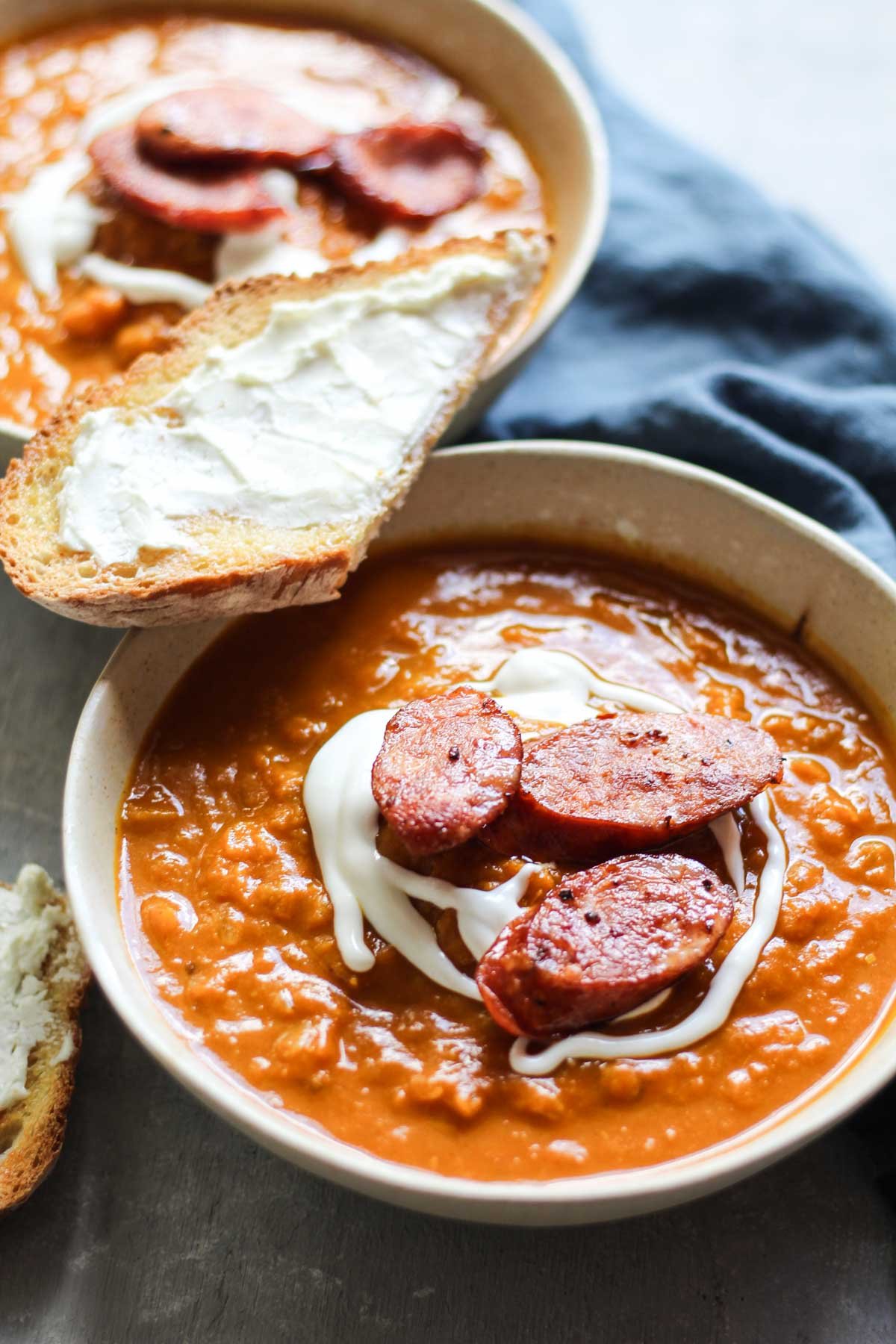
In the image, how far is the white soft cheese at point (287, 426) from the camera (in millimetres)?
3188

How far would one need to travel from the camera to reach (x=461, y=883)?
2.84m

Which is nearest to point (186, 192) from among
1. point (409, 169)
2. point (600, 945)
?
point (409, 169)

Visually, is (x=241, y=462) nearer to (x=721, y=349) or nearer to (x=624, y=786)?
(x=624, y=786)

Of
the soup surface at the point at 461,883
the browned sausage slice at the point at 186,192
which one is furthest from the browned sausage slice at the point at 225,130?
the soup surface at the point at 461,883

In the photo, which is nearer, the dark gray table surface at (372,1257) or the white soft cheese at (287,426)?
the dark gray table surface at (372,1257)

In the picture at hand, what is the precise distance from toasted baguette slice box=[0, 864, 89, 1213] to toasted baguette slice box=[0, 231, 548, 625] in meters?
0.69

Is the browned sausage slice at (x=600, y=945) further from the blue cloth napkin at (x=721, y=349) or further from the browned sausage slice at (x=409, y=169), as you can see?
the browned sausage slice at (x=409, y=169)

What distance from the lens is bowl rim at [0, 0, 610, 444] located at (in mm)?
3654

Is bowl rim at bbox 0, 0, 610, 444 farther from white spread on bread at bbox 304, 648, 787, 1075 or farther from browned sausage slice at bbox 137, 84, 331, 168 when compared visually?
white spread on bread at bbox 304, 648, 787, 1075

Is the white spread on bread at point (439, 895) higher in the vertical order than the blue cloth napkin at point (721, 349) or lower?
lower

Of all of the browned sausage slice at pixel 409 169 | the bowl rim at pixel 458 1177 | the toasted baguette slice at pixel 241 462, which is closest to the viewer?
the bowl rim at pixel 458 1177

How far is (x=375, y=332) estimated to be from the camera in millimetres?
3516

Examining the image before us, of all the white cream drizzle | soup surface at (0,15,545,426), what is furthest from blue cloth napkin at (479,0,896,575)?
the white cream drizzle

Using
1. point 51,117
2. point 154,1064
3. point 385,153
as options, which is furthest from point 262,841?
point 51,117
